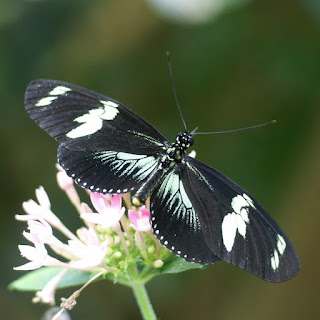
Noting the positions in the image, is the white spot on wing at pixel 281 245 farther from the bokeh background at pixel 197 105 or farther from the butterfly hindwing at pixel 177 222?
the bokeh background at pixel 197 105

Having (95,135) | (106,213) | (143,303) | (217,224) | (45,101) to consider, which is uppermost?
(45,101)

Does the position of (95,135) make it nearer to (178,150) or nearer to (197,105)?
(178,150)

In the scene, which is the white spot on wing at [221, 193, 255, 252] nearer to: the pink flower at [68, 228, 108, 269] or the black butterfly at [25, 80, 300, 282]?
the black butterfly at [25, 80, 300, 282]

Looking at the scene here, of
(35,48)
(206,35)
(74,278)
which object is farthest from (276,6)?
(74,278)

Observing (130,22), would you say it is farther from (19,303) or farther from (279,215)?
(19,303)

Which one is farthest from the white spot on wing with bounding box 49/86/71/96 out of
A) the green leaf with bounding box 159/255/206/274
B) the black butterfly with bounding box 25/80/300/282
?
the green leaf with bounding box 159/255/206/274

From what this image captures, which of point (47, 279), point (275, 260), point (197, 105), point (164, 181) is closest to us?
point (275, 260)

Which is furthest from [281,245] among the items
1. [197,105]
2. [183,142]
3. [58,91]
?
[197,105]
